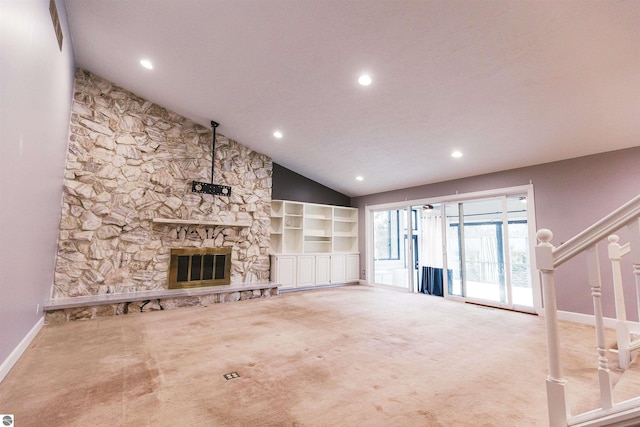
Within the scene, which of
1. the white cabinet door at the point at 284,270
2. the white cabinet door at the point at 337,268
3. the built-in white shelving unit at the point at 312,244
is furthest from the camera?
the white cabinet door at the point at 337,268

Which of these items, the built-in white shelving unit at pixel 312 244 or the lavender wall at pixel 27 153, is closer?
the lavender wall at pixel 27 153

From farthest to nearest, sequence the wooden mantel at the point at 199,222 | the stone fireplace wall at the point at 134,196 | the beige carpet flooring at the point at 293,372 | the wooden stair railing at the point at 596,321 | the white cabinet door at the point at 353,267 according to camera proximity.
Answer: the white cabinet door at the point at 353,267 → the wooden mantel at the point at 199,222 → the stone fireplace wall at the point at 134,196 → the beige carpet flooring at the point at 293,372 → the wooden stair railing at the point at 596,321

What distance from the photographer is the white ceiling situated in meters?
2.60

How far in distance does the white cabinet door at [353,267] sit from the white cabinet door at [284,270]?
5.45 ft

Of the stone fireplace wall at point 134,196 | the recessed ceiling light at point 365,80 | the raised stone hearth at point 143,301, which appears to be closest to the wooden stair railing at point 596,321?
the recessed ceiling light at point 365,80

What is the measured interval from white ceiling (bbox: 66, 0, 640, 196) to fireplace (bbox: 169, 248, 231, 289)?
8.50 feet

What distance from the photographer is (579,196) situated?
4277 mm

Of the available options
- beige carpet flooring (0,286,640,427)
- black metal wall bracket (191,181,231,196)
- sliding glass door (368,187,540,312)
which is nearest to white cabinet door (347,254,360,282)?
sliding glass door (368,187,540,312)

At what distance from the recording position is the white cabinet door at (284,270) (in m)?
6.40

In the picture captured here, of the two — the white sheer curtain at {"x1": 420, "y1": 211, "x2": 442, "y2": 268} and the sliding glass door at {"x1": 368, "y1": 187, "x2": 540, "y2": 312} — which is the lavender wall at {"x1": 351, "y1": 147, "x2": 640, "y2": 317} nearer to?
the sliding glass door at {"x1": 368, "y1": 187, "x2": 540, "y2": 312}

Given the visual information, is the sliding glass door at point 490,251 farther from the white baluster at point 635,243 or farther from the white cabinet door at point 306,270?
the white baluster at point 635,243

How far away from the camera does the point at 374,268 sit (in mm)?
7527

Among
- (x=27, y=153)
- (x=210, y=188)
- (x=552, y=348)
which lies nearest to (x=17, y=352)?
(x=27, y=153)

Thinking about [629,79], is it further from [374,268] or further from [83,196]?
[83,196]
